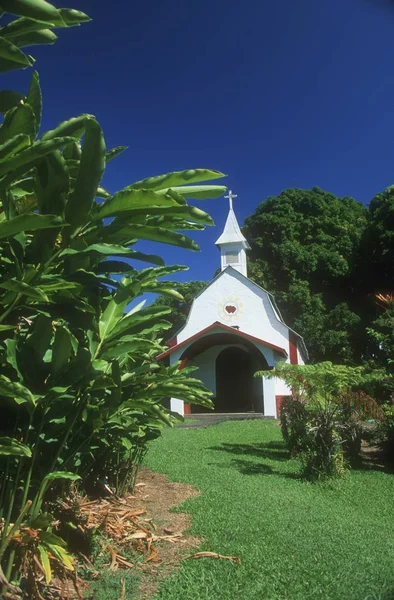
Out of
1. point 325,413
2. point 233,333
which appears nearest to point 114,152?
point 325,413

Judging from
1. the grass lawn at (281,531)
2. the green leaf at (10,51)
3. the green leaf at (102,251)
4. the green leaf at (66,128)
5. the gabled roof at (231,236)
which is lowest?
the grass lawn at (281,531)

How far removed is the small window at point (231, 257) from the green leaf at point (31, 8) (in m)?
22.8

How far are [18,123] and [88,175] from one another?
38 centimetres

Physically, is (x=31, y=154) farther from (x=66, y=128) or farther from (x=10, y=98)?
(x=10, y=98)

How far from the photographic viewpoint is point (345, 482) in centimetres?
751

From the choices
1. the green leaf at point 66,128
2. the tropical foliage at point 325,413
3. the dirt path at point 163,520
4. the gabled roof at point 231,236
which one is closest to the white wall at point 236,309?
the gabled roof at point 231,236

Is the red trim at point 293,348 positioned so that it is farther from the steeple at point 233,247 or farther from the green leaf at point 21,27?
the green leaf at point 21,27

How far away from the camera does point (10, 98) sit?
2.04m

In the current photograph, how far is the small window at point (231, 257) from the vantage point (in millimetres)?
24375

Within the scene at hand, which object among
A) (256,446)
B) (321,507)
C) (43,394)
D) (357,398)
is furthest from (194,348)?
(43,394)

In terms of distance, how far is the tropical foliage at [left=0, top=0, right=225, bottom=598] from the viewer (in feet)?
5.84

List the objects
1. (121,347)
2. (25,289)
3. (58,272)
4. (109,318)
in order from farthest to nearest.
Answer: (109,318) < (121,347) < (58,272) < (25,289)

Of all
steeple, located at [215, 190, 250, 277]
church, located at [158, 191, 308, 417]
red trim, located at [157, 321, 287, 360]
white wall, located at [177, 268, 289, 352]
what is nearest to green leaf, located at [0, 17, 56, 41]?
red trim, located at [157, 321, 287, 360]

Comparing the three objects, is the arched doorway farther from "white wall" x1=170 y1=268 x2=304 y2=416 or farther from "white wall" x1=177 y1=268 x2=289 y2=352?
"white wall" x1=177 y1=268 x2=289 y2=352
